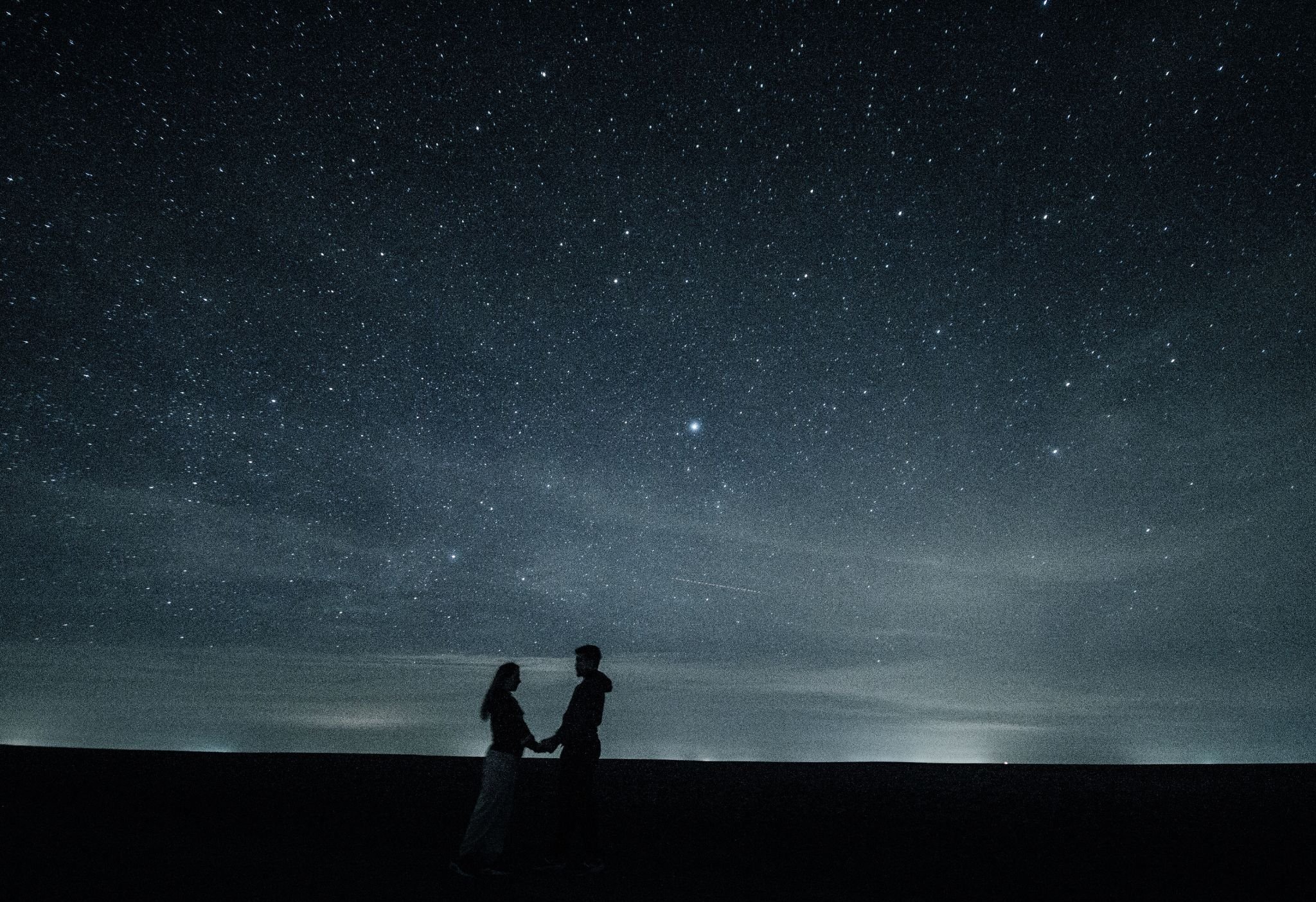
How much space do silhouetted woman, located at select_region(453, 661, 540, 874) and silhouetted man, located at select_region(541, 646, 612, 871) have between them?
Result: 0.31 meters

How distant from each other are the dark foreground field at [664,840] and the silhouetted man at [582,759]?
302 mm

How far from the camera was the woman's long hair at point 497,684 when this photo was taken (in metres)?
6.38

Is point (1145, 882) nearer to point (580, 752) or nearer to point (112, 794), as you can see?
point (580, 752)

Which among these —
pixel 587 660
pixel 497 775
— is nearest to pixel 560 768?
pixel 497 775

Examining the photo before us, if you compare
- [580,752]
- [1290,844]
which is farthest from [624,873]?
[1290,844]

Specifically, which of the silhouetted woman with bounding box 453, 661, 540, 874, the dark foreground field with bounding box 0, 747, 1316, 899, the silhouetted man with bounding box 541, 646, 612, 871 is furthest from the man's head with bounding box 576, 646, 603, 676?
the dark foreground field with bounding box 0, 747, 1316, 899

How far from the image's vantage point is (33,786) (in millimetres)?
12391

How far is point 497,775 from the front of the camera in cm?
625

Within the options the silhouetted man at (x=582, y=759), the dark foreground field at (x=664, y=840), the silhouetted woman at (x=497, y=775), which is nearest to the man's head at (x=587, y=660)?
the silhouetted man at (x=582, y=759)

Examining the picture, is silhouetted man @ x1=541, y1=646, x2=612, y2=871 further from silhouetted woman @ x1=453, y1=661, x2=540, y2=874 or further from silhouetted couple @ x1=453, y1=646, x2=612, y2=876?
silhouetted woman @ x1=453, y1=661, x2=540, y2=874

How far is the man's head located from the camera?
21.6ft

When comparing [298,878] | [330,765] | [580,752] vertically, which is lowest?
[330,765]

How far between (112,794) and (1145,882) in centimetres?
1462

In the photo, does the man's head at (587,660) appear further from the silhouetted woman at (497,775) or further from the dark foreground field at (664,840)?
the dark foreground field at (664,840)
